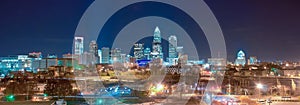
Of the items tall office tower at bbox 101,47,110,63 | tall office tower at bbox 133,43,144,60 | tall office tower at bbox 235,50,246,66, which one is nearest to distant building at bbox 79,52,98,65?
tall office tower at bbox 101,47,110,63

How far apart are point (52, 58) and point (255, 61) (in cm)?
2265

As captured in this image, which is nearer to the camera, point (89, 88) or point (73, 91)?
point (73, 91)

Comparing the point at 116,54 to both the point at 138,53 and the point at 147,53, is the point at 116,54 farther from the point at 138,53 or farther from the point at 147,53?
the point at 147,53

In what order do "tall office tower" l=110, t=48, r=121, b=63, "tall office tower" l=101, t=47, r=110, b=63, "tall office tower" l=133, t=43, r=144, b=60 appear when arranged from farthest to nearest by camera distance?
1. "tall office tower" l=101, t=47, r=110, b=63
2. "tall office tower" l=133, t=43, r=144, b=60
3. "tall office tower" l=110, t=48, r=121, b=63

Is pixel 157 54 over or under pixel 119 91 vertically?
over

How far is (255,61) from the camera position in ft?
128

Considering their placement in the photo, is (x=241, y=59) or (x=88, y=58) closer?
(x=88, y=58)

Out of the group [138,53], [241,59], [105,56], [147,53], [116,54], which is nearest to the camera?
[116,54]

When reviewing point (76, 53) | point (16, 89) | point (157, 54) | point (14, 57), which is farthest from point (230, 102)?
point (14, 57)

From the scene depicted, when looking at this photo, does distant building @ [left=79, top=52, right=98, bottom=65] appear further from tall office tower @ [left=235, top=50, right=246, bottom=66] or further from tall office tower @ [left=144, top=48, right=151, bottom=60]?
tall office tower @ [left=235, top=50, right=246, bottom=66]

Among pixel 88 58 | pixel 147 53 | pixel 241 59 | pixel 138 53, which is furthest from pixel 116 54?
pixel 241 59

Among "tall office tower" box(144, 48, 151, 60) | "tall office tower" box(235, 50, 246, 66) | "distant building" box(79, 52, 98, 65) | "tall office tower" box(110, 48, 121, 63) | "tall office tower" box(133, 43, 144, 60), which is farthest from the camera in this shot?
"tall office tower" box(235, 50, 246, 66)

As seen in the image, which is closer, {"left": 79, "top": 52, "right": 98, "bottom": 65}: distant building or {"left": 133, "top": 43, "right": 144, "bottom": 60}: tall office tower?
{"left": 133, "top": 43, "right": 144, "bottom": 60}: tall office tower

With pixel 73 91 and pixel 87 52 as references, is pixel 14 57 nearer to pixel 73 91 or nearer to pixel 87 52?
pixel 87 52
